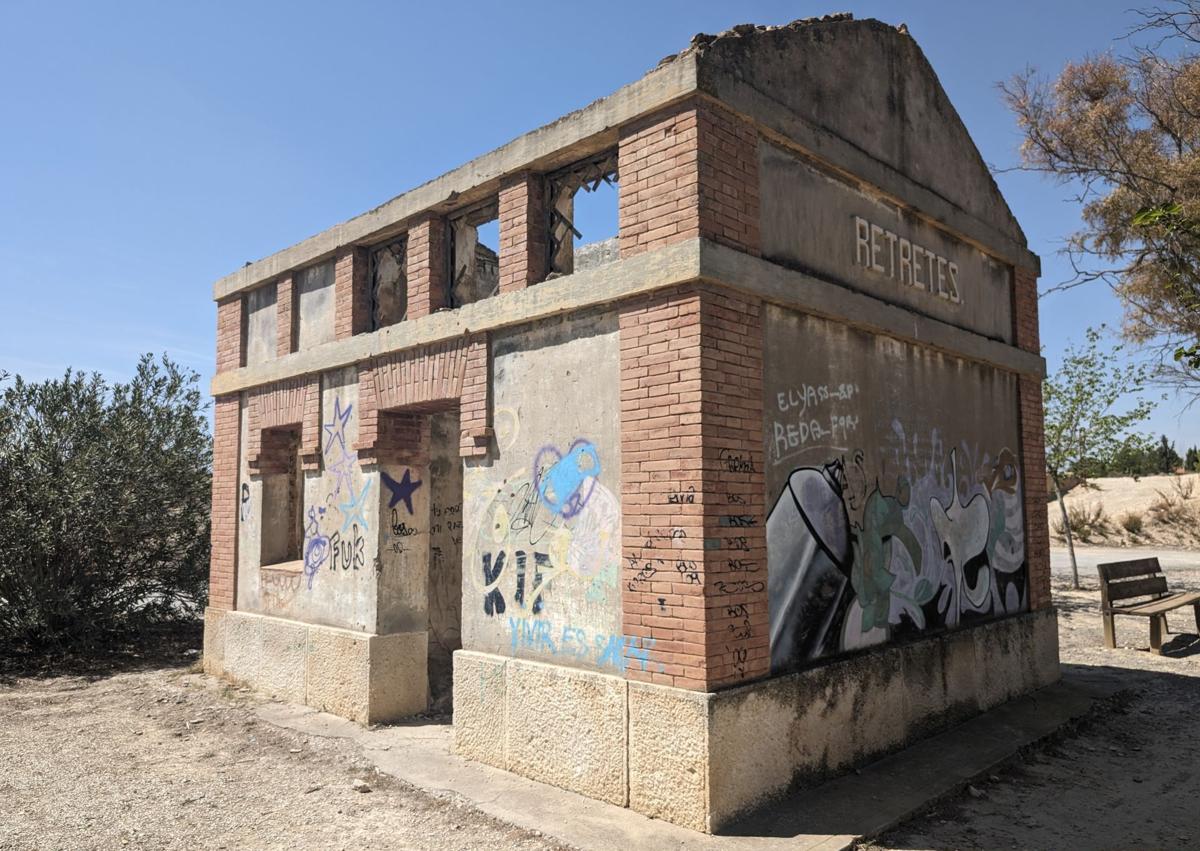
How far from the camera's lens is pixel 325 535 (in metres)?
7.94

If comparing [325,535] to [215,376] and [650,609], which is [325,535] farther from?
[650,609]

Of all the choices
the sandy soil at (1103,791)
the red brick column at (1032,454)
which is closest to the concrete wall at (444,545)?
the sandy soil at (1103,791)

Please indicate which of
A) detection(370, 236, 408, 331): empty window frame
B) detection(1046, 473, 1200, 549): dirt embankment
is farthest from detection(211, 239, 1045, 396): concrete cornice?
detection(1046, 473, 1200, 549): dirt embankment

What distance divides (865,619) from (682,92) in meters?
3.96

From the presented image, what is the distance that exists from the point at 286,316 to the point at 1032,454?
26.6 feet

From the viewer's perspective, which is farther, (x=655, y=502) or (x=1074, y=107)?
(x=1074, y=107)

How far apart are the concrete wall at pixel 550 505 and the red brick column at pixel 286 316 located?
3437 mm

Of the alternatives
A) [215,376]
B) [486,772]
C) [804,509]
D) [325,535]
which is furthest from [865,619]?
[215,376]

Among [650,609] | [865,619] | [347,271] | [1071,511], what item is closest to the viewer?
[650,609]

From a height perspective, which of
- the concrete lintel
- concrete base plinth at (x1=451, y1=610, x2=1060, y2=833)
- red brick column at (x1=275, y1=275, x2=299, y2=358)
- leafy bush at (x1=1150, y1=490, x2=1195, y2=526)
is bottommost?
concrete base plinth at (x1=451, y1=610, x2=1060, y2=833)

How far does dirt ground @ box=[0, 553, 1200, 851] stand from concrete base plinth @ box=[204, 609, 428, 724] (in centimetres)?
43

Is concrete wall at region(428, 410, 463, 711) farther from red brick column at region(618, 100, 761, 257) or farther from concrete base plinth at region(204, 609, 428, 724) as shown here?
red brick column at region(618, 100, 761, 257)

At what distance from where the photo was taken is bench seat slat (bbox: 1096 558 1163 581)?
388 inches

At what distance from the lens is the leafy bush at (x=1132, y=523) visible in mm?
26380
